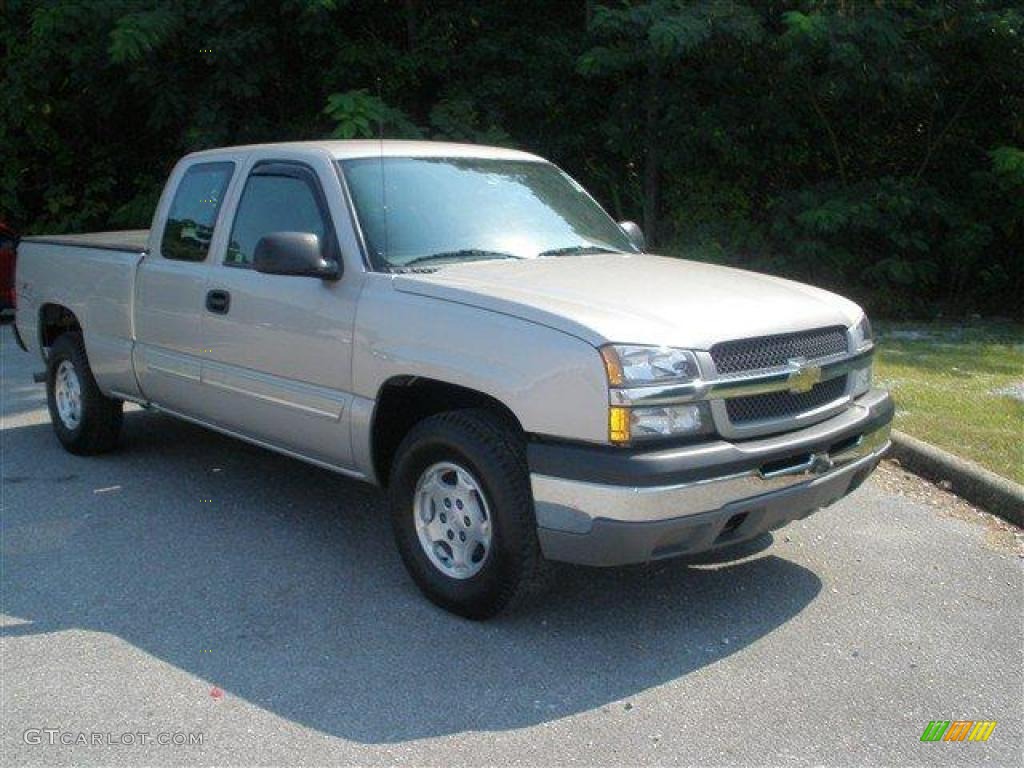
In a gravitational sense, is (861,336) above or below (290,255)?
below

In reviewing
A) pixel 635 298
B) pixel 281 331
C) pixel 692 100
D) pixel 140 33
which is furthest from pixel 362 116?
pixel 635 298

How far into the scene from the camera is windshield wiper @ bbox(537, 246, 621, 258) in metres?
5.35

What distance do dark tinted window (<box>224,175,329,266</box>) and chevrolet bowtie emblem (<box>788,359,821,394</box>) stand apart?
221cm

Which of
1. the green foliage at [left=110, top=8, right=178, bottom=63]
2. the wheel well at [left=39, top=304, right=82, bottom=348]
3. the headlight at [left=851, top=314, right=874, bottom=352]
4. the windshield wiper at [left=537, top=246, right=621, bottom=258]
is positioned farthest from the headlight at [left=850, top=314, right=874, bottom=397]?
the green foliage at [left=110, top=8, right=178, bottom=63]

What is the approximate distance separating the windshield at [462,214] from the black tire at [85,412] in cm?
276

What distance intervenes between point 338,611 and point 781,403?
2.01m

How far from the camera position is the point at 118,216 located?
16.7 metres

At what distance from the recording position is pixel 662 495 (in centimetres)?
394

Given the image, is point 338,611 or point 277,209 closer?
point 338,611

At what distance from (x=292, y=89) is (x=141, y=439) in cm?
900

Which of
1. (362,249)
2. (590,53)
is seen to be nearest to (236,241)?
(362,249)

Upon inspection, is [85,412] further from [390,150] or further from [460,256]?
[460,256]

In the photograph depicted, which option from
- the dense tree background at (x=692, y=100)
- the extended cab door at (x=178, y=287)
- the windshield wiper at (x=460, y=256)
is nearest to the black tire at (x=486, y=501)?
the windshield wiper at (x=460, y=256)

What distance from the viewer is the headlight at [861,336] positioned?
15.9ft
